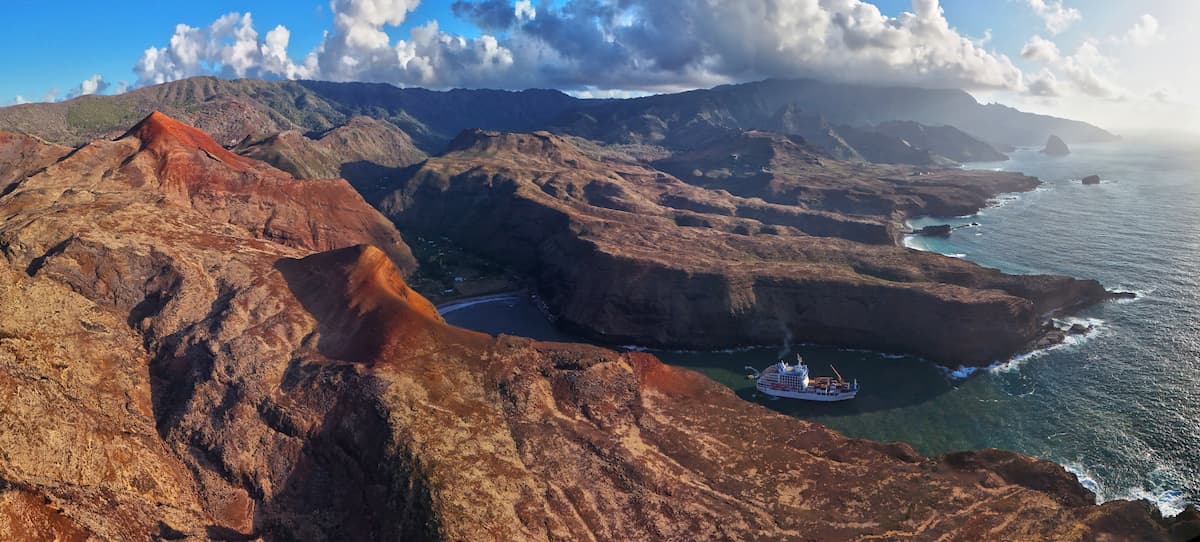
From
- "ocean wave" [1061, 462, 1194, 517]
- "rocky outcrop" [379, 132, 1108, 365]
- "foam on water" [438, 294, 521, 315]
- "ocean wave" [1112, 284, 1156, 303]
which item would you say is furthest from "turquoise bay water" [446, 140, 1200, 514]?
"rocky outcrop" [379, 132, 1108, 365]

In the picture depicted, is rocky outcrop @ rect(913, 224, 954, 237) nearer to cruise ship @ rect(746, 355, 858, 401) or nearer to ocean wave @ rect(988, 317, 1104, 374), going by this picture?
ocean wave @ rect(988, 317, 1104, 374)

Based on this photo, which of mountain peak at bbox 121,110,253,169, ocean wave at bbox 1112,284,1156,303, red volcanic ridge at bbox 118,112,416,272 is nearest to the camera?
ocean wave at bbox 1112,284,1156,303

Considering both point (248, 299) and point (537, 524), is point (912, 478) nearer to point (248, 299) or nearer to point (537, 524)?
point (537, 524)

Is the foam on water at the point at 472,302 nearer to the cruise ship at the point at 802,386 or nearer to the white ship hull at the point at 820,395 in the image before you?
the cruise ship at the point at 802,386

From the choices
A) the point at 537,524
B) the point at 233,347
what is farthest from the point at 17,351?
the point at 537,524

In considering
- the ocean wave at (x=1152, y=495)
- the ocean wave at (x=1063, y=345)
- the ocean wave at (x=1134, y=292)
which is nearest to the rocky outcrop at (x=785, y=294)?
the ocean wave at (x=1063, y=345)

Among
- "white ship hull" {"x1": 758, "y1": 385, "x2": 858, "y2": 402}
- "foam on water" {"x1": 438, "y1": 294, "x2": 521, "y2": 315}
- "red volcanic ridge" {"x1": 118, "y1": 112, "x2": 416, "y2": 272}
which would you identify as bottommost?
"white ship hull" {"x1": 758, "y1": 385, "x2": 858, "y2": 402}

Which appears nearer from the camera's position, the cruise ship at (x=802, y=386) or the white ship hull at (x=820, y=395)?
the white ship hull at (x=820, y=395)
